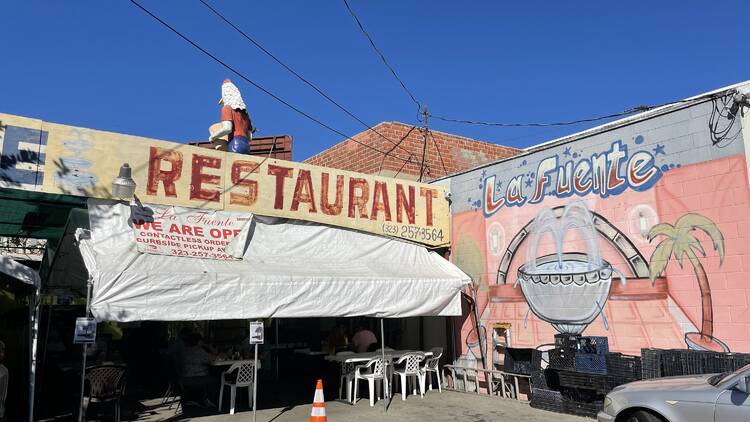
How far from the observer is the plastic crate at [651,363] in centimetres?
775

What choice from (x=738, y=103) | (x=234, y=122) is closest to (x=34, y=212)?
(x=234, y=122)

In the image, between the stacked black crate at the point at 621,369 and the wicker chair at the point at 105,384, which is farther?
the stacked black crate at the point at 621,369

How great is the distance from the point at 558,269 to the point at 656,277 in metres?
1.75

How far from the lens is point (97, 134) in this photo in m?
8.55

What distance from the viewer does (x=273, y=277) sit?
8.31 metres

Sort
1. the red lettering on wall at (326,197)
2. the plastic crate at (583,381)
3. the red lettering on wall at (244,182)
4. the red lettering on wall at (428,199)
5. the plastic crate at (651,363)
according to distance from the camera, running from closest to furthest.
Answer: the plastic crate at (651,363) < the plastic crate at (583,381) < the red lettering on wall at (244,182) < the red lettering on wall at (326,197) < the red lettering on wall at (428,199)

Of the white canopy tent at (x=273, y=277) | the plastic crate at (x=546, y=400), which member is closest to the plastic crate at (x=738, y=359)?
the plastic crate at (x=546, y=400)

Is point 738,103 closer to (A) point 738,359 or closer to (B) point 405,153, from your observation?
(A) point 738,359

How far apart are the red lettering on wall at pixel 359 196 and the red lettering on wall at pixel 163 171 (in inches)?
134

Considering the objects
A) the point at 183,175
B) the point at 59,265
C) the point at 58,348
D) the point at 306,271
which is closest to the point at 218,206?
the point at 183,175

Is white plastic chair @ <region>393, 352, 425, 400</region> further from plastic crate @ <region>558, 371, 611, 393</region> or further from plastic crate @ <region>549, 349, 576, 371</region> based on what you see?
plastic crate @ <region>558, 371, 611, 393</region>

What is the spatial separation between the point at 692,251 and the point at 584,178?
2.23 metres

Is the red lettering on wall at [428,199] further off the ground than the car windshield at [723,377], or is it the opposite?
the red lettering on wall at [428,199]

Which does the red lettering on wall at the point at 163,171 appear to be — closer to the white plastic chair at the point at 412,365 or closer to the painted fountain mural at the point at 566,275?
the white plastic chair at the point at 412,365
